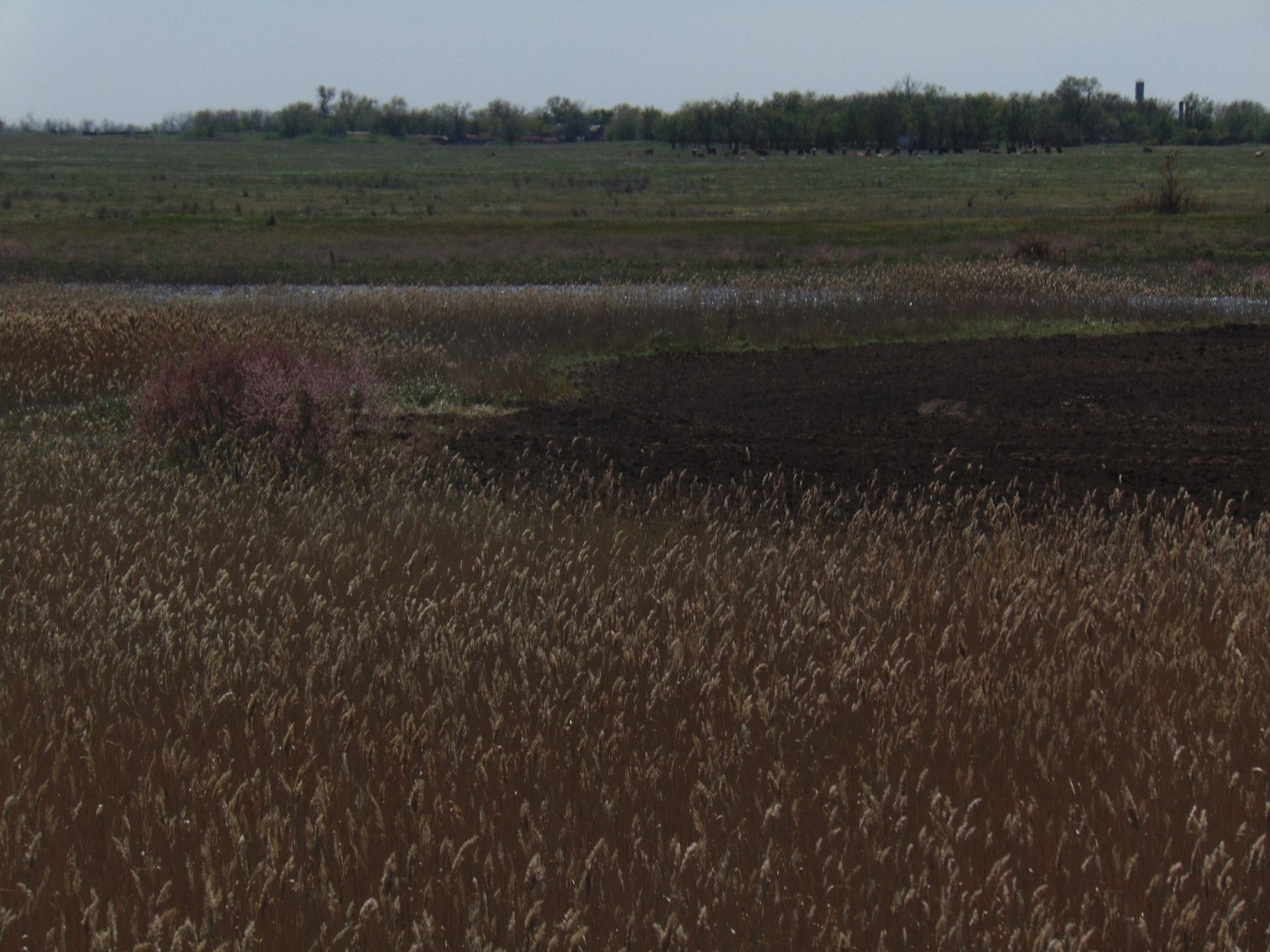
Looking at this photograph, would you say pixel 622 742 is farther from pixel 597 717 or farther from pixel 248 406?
pixel 248 406

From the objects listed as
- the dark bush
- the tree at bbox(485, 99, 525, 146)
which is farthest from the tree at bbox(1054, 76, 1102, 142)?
the dark bush

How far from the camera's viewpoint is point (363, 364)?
12.6 m

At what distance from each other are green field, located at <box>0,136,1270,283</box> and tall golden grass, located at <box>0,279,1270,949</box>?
2735cm

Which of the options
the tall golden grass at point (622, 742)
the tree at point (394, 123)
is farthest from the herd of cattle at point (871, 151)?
the tall golden grass at point (622, 742)

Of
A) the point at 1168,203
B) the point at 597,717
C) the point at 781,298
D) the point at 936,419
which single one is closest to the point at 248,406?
the point at 597,717

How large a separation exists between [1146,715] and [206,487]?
631 cm

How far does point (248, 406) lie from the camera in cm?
970

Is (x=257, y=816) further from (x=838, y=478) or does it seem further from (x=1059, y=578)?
(x=838, y=478)

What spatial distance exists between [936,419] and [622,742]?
942 cm

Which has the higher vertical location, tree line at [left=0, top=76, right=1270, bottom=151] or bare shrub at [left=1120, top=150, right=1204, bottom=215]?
tree line at [left=0, top=76, right=1270, bottom=151]

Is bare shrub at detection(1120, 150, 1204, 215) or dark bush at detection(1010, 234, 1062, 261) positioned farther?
bare shrub at detection(1120, 150, 1204, 215)

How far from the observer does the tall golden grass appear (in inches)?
118

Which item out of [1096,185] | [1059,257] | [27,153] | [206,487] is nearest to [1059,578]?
[206,487]

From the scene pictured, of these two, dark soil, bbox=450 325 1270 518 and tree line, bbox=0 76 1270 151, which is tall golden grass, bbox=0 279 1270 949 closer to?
dark soil, bbox=450 325 1270 518
